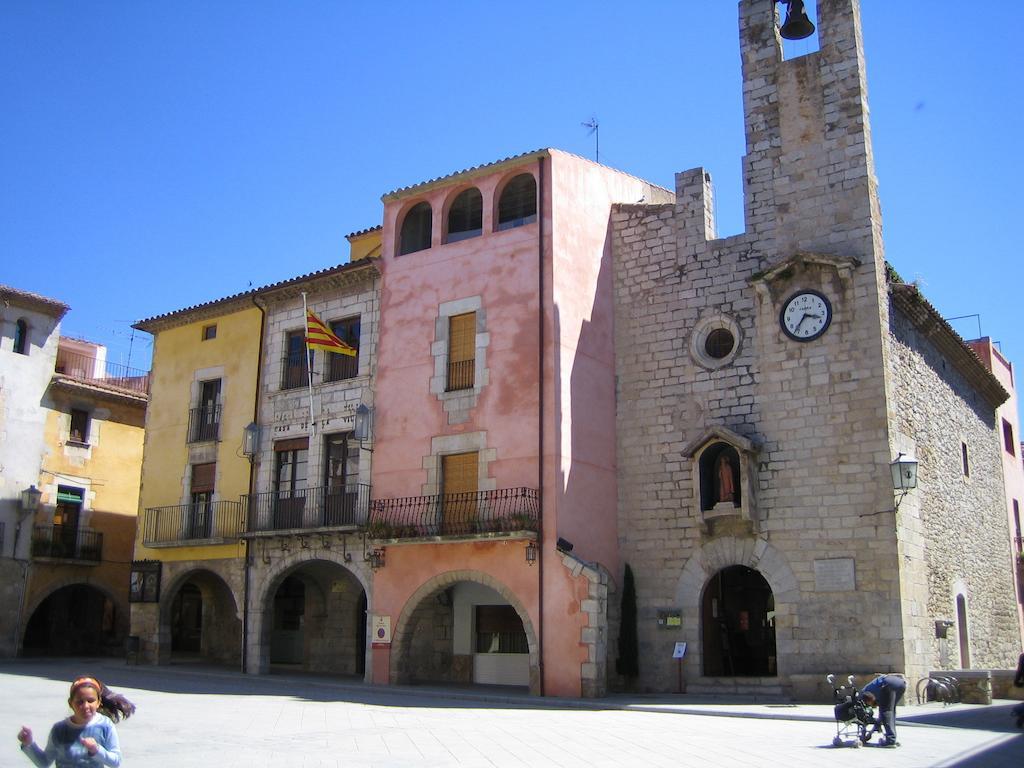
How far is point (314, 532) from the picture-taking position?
21594 millimetres

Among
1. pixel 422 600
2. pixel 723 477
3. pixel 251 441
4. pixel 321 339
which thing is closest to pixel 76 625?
pixel 251 441

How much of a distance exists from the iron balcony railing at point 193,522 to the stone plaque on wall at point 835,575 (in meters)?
12.6

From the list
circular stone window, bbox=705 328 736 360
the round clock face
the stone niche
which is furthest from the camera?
circular stone window, bbox=705 328 736 360

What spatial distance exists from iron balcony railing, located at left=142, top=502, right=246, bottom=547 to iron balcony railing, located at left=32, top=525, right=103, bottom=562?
13.9 ft

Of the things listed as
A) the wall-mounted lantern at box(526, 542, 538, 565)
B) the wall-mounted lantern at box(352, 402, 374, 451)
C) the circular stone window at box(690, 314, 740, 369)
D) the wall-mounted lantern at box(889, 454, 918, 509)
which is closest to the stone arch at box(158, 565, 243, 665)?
the wall-mounted lantern at box(352, 402, 374, 451)

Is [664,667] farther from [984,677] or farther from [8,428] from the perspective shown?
[8,428]

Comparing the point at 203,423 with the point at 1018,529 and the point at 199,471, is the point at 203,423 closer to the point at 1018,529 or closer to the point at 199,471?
the point at 199,471

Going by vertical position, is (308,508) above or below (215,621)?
above

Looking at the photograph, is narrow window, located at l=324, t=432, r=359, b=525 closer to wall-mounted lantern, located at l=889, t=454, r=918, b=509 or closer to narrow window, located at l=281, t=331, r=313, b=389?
narrow window, located at l=281, t=331, r=313, b=389

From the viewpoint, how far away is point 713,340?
66.2 ft

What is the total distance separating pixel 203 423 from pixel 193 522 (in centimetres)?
245

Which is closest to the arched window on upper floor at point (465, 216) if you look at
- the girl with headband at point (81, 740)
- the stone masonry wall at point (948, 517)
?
the stone masonry wall at point (948, 517)

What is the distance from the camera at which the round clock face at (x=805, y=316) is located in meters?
18.6

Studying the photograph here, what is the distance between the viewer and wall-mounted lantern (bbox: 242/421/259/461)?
2358 centimetres
